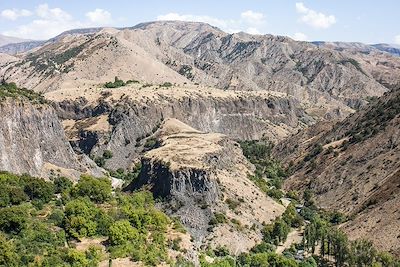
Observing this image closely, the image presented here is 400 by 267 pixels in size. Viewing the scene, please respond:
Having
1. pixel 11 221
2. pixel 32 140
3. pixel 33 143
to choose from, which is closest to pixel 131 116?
pixel 32 140

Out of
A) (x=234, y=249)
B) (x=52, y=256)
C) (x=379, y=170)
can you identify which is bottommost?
(x=234, y=249)

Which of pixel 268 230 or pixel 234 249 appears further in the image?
pixel 268 230

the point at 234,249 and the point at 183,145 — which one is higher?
the point at 183,145

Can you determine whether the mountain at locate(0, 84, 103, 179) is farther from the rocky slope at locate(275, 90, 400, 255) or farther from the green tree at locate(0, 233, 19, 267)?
the rocky slope at locate(275, 90, 400, 255)

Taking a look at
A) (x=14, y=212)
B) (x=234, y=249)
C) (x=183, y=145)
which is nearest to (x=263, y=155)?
(x=183, y=145)

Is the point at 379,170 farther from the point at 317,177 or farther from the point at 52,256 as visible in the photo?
the point at 52,256

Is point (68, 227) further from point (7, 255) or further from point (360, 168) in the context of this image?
point (360, 168)

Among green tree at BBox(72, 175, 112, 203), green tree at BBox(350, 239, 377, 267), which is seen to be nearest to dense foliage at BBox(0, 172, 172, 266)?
green tree at BBox(72, 175, 112, 203)
